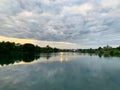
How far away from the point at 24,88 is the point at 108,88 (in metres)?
8.60

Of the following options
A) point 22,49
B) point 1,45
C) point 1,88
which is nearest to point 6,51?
point 1,45

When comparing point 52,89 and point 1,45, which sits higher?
point 1,45

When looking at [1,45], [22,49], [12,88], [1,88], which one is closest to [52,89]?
[12,88]

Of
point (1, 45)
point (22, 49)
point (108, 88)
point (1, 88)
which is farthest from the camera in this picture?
point (22, 49)

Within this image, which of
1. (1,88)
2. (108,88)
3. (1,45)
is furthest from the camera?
(1,45)

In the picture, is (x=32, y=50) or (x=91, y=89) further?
(x=32, y=50)

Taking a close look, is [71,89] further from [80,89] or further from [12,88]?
[12,88]

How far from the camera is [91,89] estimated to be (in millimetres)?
15523

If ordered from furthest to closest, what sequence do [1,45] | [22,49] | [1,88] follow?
1. [22,49]
2. [1,45]
3. [1,88]

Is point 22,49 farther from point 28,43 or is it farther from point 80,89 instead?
point 80,89

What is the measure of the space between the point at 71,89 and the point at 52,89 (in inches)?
74.0

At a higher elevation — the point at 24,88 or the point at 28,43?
the point at 28,43

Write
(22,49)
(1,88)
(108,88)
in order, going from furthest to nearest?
(22,49) < (108,88) < (1,88)

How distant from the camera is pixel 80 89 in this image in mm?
15508
